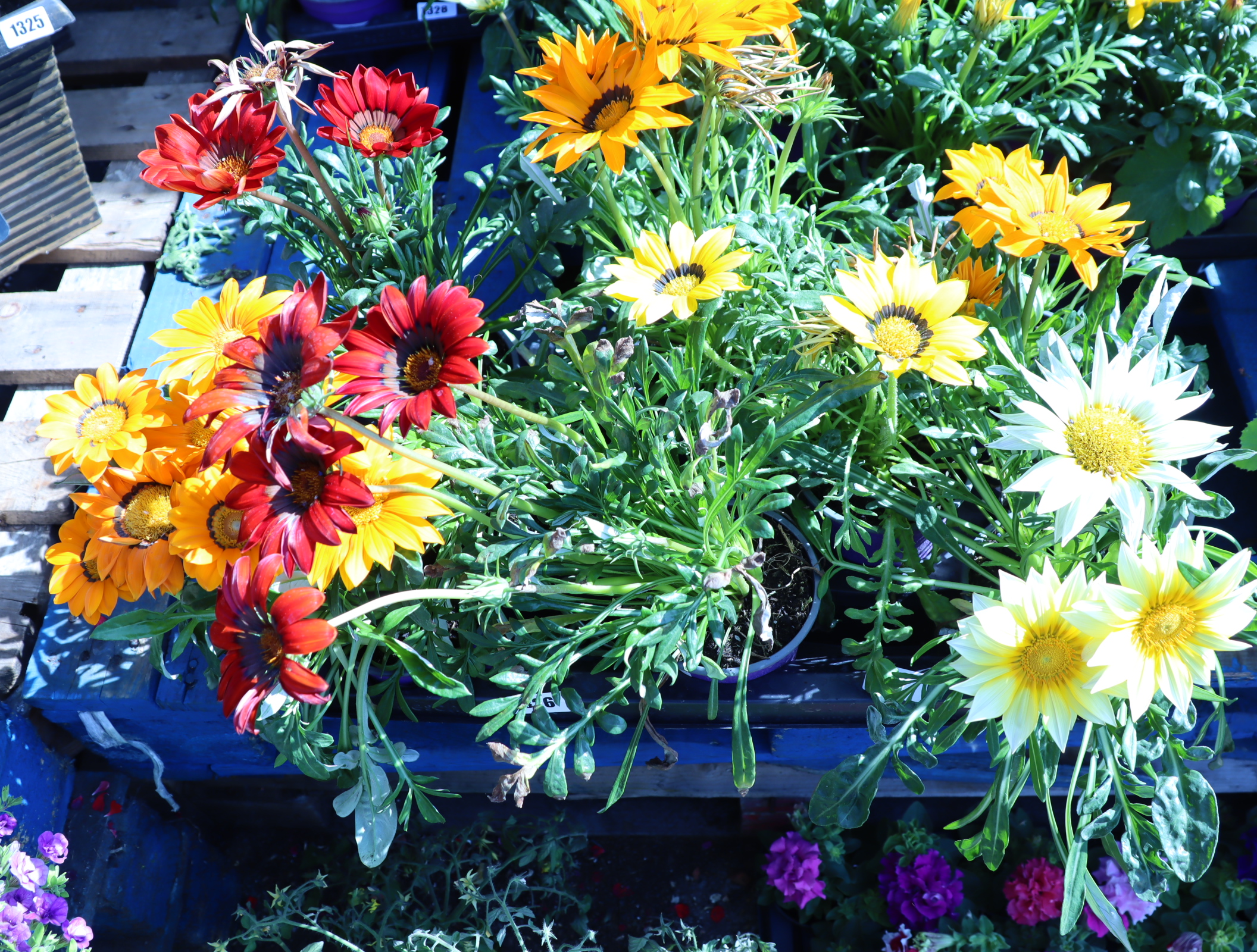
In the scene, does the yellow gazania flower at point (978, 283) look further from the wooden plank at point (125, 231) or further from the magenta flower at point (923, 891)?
the wooden plank at point (125, 231)

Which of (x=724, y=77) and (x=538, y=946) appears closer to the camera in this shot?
(x=724, y=77)

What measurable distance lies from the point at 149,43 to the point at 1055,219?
1.93 m

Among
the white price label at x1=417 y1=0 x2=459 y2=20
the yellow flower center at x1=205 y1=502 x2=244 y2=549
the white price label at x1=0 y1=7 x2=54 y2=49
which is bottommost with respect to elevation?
the yellow flower center at x1=205 y1=502 x2=244 y2=549

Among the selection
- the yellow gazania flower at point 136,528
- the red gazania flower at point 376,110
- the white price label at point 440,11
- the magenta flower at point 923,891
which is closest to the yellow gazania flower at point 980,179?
the red gazania flower at point 376,110

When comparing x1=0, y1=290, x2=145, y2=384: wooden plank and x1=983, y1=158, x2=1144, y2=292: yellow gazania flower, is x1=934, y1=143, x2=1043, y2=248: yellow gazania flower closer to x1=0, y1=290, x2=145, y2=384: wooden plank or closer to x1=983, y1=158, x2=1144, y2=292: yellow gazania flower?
x1=983, y1=158, x2=1144, y2=292: yellow gazania flower

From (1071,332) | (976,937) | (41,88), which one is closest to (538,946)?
(976,937)

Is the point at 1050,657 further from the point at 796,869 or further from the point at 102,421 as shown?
the point at 102,421

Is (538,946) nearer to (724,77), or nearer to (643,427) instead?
(643,427)

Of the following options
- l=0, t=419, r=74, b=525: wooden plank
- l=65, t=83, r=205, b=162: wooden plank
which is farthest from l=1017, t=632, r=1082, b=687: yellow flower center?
l=65, t=83, r=205, b=162: wooden plank

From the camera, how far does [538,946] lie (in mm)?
1603

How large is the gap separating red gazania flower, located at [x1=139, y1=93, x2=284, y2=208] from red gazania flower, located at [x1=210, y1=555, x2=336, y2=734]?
399mm

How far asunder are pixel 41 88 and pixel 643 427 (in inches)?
49.0

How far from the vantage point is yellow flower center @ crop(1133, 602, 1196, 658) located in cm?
78

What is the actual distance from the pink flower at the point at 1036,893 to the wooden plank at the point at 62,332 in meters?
1.62
